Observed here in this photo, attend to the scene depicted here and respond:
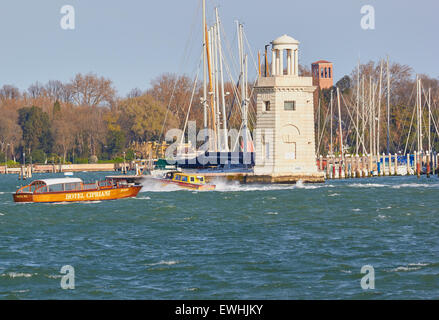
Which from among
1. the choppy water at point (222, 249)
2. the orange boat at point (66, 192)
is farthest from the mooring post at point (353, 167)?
the orange boat at point (66, 192)

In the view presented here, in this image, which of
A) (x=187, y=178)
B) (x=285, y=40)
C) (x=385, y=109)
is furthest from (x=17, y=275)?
(x=385, y=109)

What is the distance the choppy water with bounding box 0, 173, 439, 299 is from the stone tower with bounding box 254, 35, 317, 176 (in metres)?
20.2

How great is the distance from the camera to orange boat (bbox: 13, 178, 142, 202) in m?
55.5

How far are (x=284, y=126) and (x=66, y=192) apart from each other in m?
25.2

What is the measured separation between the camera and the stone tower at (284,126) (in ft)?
245

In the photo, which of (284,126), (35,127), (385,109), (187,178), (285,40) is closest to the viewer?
(187,178)

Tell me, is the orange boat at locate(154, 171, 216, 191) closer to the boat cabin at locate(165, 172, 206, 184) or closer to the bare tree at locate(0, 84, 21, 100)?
the boat cabin at locate(165, 172, 206, 184)

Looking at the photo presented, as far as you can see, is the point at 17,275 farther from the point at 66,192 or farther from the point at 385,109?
the point at 385,109

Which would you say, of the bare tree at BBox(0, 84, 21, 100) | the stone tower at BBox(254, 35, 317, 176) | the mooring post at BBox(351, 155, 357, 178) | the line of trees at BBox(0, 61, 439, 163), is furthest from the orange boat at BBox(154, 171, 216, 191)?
the bare tree at BBox(0, 84, 21, 100)

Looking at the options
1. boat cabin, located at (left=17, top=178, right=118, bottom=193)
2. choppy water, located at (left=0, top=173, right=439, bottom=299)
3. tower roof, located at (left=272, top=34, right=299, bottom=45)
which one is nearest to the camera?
choppy water, located at (left=0, top=173, right=439, bottom=299)

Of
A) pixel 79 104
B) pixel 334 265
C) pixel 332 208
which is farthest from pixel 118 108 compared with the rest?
pixel 334 265

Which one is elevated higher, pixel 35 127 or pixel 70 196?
pixel 35 127

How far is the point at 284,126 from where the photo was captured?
74.9 m

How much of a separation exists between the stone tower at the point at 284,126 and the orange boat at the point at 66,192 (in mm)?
19668
